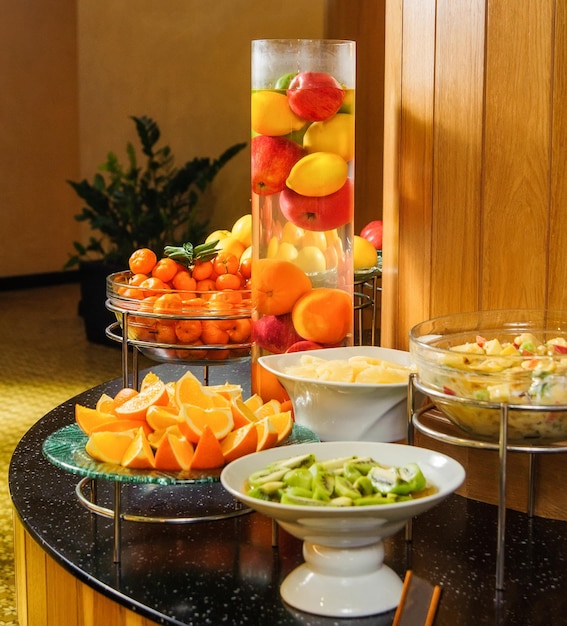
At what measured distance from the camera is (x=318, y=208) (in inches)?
69.1

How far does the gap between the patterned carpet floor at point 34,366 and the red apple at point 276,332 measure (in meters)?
1.02

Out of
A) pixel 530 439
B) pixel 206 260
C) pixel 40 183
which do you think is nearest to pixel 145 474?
A: pixel 530 439

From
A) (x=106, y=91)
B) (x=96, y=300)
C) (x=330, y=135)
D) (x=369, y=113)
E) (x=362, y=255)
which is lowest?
(x=96, y=300)

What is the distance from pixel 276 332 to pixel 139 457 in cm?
50

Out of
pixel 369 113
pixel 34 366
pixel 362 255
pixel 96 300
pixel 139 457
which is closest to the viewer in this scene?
pixel 139 457

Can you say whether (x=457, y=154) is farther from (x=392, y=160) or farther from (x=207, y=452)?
(x=207, y=452)

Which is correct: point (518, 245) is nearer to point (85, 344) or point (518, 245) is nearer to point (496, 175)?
point (496, 175)

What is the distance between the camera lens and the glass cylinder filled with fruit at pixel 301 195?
1714mm

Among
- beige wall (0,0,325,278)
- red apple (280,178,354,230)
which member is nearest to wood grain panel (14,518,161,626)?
red apple (280,178,354,230)

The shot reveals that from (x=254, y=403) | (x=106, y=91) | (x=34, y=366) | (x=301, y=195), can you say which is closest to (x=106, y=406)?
(x=254, y=403)

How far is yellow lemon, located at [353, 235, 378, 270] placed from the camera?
209 centimetres

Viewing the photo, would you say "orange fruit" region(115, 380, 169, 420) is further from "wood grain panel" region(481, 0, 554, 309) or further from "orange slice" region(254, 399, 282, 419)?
"wood grain panel" region(481, 0, 554, 309)

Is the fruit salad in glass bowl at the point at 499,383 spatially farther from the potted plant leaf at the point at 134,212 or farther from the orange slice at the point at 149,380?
the potted plant leaf at the point at 134,212

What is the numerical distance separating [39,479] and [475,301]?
83 cm
